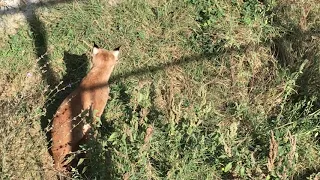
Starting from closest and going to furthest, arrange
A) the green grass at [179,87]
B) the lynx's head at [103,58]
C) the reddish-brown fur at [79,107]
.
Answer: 1. the green grass at [179,87]
2. the reddish-brown fur at [79,107]
3. the lynx's head at [103,58]

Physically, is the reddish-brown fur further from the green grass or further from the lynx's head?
the green grass

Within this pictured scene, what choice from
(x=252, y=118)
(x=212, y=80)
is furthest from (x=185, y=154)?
(x=212, y=80)

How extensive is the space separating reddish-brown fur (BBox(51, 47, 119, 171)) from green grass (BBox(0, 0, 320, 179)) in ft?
0.51

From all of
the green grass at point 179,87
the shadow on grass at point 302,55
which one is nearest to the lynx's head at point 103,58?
the green grass at point 179,87

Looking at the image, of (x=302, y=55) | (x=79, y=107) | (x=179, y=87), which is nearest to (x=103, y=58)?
(x=79, y=107)

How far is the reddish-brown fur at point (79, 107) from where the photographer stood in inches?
173

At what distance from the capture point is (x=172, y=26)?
6.28 meters

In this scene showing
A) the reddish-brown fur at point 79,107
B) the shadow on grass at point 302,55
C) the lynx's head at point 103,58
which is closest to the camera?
the reddish-brown fur at point 79,107

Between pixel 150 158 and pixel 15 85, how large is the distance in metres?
1.99

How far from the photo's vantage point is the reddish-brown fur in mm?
4402

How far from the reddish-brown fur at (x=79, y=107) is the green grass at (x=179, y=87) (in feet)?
0.51

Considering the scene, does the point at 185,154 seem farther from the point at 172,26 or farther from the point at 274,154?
the point at 172,26

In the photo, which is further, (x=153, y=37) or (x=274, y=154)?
(x=153, y=37)

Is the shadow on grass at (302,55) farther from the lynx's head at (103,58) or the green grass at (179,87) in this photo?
the lynx's head at (103,58)
